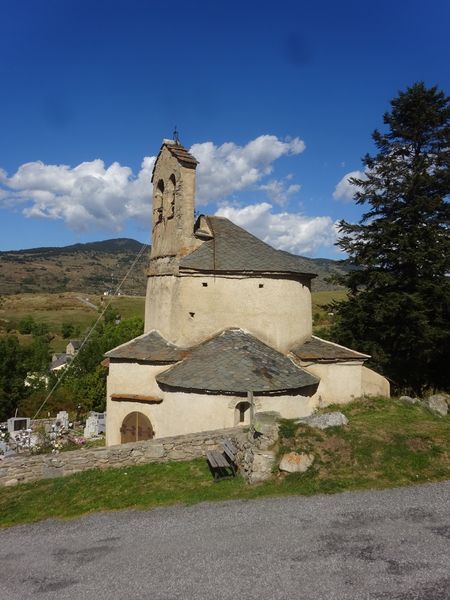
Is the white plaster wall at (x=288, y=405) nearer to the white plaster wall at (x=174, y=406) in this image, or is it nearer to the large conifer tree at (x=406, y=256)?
the white plaster wall at (x=174, y=406)

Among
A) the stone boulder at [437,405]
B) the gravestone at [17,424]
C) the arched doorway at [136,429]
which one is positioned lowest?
the gravestone at [17,424]

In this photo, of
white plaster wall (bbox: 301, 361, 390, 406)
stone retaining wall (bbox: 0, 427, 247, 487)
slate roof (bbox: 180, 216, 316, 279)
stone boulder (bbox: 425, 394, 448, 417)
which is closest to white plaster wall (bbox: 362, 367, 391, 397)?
white plaster wall (bbox: 301, 361, 390, 406)

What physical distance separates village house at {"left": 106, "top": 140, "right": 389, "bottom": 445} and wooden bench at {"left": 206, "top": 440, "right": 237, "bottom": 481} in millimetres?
2186

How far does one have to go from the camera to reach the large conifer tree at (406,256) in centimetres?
1895

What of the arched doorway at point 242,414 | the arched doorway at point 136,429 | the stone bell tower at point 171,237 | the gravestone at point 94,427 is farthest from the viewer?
the gravestone at point 94,427

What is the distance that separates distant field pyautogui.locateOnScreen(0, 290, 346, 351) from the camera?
87.0 meters

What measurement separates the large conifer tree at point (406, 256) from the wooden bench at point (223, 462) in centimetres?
1050

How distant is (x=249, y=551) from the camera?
7.21 m

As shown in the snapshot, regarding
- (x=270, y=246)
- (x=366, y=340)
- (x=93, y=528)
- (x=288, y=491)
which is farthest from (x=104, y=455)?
(x=366, y=340)

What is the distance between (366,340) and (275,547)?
48.6 feet

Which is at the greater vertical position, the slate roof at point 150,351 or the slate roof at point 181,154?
the slate roof at point 181,154

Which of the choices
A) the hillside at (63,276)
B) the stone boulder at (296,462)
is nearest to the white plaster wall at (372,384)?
the stone boulder at (296,462)

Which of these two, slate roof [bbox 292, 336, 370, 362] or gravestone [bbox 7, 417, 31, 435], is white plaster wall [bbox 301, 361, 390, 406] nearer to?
slate roof [bbox 292, 336, 370, 362]

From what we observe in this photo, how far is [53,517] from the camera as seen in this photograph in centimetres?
980
